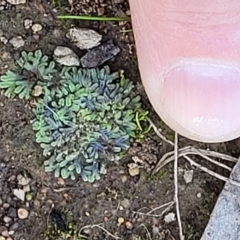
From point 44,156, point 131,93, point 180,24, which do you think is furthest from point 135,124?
point 180,24

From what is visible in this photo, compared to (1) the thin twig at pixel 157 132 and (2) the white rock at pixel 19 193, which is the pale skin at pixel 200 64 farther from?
(2) the white rock at pixel 19 193

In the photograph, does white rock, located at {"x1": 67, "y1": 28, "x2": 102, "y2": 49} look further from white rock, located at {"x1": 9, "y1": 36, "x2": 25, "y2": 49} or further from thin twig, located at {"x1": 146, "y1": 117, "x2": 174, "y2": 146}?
thin twig, located at {"x1": 146, "y1": 117, "x2": 174, "y2": 146}

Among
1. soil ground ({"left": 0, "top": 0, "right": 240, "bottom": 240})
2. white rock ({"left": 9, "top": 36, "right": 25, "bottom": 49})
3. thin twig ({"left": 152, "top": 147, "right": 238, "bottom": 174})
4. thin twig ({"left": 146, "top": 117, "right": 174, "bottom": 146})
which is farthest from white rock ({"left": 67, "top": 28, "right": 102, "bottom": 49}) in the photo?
thin twig ({"left": 152, "top": 147, "right": 238, "bottom": 174})

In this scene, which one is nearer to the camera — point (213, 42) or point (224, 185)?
point (213, 42)

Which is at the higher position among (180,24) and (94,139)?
(180,24)

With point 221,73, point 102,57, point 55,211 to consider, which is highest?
point 221,73

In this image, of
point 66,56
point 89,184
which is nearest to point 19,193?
point 89,184

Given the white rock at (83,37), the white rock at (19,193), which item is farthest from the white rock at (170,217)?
the white rock at (83,37)

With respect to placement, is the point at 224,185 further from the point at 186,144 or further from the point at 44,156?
the point at 44,156
